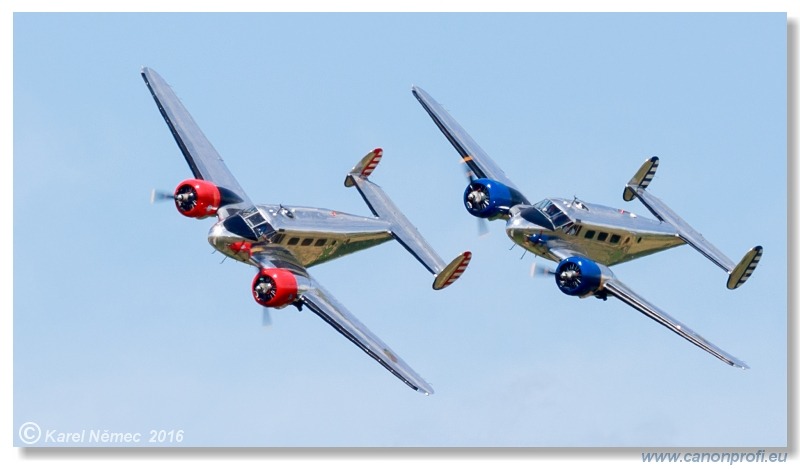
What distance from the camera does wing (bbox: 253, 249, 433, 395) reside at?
77.1 meters

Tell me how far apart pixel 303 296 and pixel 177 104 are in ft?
53.2

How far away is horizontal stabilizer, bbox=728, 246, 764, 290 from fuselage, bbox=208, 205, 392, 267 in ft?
55.1

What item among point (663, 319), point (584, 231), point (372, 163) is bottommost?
point (663, 319)

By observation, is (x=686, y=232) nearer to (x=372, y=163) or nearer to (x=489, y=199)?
(x=489, y=199)

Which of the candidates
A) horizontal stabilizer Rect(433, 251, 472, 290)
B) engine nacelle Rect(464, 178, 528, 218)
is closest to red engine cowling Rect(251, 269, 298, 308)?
horizontal stabilizer Rect(433, 251, 472, 290)

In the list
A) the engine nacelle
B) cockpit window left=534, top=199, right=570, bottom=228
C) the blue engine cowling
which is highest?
the engine nacelle

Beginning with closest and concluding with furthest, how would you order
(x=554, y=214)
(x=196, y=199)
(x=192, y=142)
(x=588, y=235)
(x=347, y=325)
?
1. (x=347, y=325)
2. (x=196, y=199)
3. (x=554, y=214)
4. (x=588, y=235)
5. (x=192, y=142)

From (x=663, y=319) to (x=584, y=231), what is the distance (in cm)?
648

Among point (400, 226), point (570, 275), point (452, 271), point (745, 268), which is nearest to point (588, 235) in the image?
point (570, 275)

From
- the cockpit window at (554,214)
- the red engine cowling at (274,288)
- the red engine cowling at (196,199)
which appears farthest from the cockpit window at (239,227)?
the cockpit window at (554,214)

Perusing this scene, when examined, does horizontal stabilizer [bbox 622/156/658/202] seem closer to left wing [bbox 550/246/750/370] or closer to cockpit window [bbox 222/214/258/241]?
left wing [bbox 550/246/750/370]

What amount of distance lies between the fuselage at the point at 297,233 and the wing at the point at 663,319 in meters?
11.4

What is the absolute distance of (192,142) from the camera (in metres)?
88.8

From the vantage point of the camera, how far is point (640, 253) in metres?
89.1
